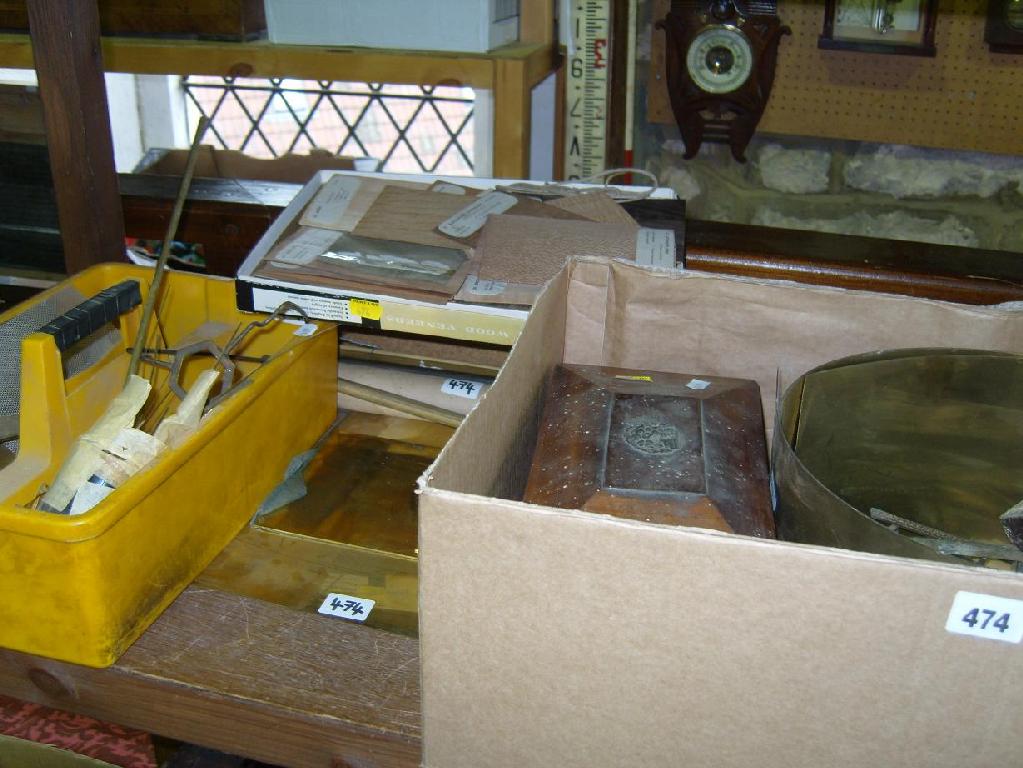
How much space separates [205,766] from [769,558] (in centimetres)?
68

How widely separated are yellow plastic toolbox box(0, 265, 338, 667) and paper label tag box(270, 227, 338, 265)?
0.21 feet

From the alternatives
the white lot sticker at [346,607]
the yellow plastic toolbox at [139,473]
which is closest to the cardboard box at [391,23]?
the yellow plastic toolbox at [139,473]

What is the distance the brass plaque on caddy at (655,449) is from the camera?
0.58 meters

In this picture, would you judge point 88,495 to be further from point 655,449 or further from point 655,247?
point 655,247

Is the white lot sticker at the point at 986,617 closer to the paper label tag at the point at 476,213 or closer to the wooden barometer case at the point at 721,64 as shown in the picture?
the paper label tag at the point at 476,213

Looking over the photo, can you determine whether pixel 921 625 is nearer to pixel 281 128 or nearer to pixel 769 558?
pixel 769 558

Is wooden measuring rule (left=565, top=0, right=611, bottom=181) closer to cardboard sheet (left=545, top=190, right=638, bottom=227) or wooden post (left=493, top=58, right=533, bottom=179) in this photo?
wooden post (left=493, top=58, right=533, bottom=179)

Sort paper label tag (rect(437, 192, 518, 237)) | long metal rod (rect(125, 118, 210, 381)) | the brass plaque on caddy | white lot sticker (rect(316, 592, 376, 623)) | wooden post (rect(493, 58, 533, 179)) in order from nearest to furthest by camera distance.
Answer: the brass plaque on caddy < white lot sticker (rect(316, 592, 376, 623)) < long metal rod (rect(125, 118, 210, 381)) < paper label tag (rect(437, 192, 518, 237)) < wooden post (rect(493, 58, 533, 179))

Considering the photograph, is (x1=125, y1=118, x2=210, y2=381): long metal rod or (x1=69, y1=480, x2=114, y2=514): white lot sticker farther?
(x1=125, y1=118, x2=210, y2=381): long metal rod

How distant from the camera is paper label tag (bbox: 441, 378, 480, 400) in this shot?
3.39ft

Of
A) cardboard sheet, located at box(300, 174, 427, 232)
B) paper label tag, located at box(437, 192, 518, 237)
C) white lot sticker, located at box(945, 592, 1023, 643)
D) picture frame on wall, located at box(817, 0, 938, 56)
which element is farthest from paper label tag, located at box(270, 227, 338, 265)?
picture frame on wall, located at box(817, 0, 938, 56)

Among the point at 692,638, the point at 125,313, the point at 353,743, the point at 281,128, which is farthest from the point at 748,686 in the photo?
the point at 281,128

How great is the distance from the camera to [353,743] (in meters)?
0.63

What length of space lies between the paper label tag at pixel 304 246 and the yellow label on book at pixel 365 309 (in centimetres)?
7
